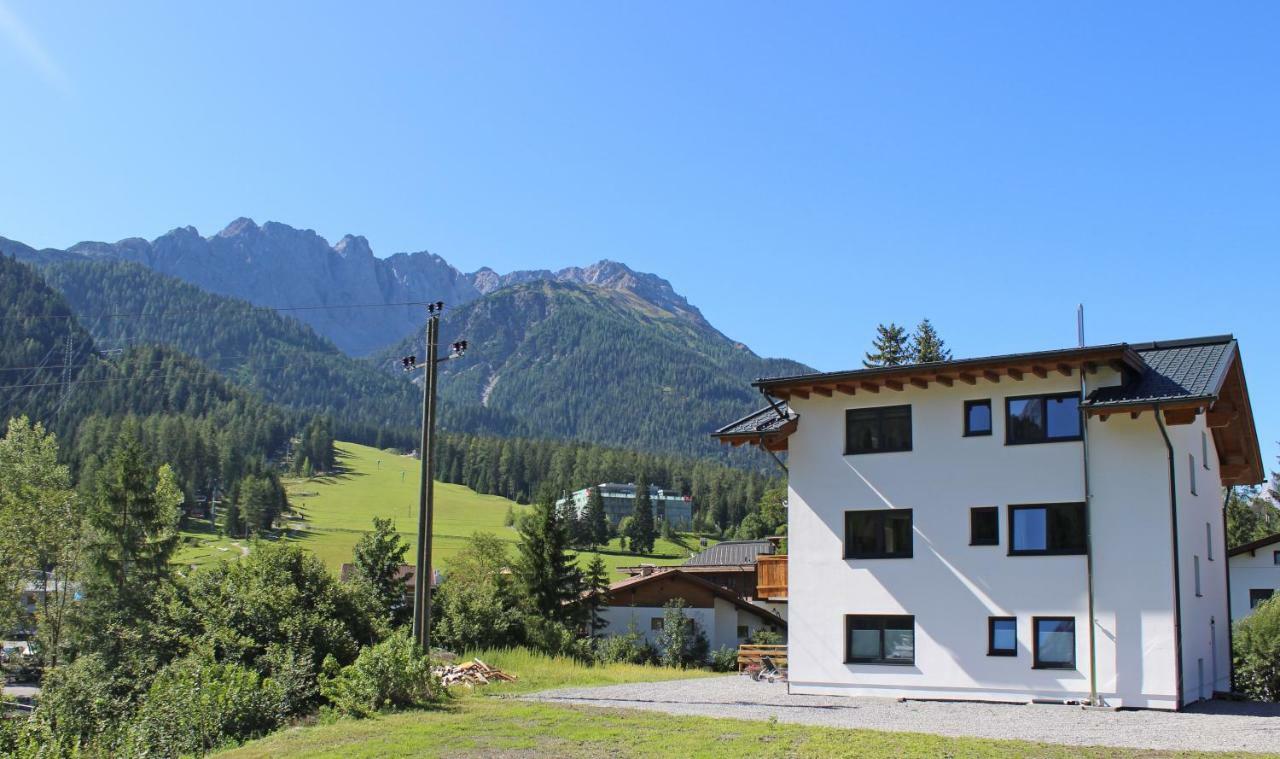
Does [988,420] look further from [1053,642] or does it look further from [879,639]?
[879,639]

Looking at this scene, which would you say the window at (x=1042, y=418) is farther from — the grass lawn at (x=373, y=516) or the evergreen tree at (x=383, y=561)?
the grass lawn at (x=373, y=516)

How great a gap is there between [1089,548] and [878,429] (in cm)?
570

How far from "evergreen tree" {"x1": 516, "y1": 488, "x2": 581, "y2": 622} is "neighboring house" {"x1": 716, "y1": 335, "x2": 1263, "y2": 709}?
1061 inches

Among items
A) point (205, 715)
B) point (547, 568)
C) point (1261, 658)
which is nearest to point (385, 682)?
point (205, 715)

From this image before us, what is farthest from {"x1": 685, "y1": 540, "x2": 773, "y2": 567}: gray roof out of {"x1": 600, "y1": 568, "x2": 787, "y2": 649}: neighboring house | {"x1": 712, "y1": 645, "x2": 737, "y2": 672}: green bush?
{"x1": 712, "y1": 645, "x2": 737, "y2": 672}: green bush

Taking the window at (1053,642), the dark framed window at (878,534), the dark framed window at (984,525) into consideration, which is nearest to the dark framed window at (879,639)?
the dark framed window at (878,534)

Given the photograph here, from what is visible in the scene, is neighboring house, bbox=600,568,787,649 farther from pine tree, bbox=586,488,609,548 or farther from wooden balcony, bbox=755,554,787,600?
pine tree, bbox=586,488,609,548

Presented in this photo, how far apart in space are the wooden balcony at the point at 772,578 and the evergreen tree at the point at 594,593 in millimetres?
24657

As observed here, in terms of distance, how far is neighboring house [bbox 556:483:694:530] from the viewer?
178 meters

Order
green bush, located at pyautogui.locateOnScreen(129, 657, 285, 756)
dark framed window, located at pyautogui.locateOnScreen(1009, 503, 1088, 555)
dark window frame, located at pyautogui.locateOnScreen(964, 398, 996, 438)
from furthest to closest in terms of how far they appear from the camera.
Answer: dark window frame, located at pyautogui.locateOnScreen(964, 398, 996, 438) → dark framed window, located at pyautogui.locateOnScreen(1009, 503, 1088, 555) → green bush, located at pyautogui.locateOnScreen(129, 657, 285, 756)

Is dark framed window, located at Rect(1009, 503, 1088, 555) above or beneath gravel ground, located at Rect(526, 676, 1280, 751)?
above

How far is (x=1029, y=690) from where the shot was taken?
23828 millimetres

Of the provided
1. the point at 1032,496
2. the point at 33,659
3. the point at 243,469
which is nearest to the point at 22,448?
the point at 33,659

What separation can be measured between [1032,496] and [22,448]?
5362 centimetres
